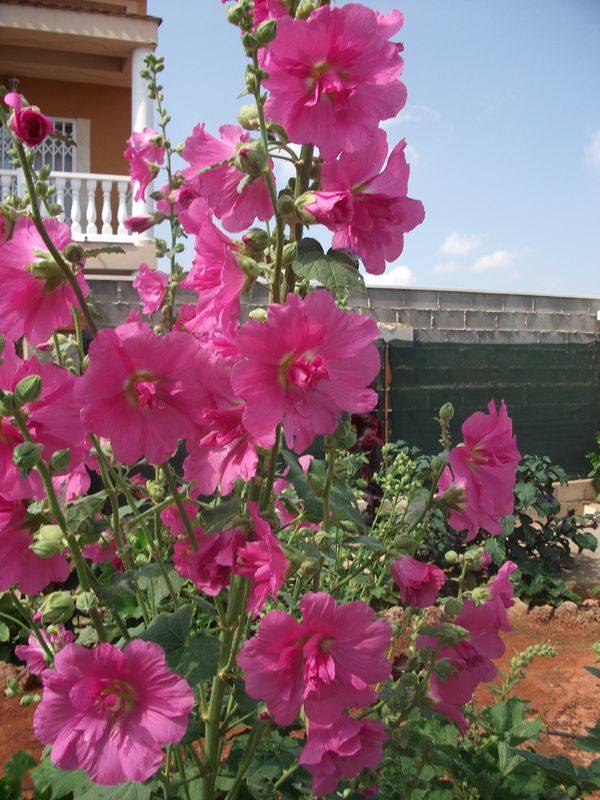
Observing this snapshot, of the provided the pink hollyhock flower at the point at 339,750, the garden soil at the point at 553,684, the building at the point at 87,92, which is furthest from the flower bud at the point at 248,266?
the building at the point at 87,92

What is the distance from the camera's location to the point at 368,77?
2.93 ft

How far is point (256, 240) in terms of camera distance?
0.93 meters

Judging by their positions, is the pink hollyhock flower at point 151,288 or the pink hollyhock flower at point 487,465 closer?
the pink hollyhock flower at point 487,465

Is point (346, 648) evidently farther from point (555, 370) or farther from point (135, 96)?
point (135, 96)

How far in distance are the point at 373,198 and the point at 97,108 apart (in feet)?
33.8

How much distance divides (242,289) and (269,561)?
1.07ft

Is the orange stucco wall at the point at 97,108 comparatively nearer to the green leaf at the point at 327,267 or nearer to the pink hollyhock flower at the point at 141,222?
the pink hollyhock flower at the point at 141,222

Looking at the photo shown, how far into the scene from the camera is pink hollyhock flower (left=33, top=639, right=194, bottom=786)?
90 cm

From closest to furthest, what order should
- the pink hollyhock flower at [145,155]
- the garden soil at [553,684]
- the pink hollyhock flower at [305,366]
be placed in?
the pink hollyhock flower at [305,366]
the pink hollyhock flower at [145,155]
the garden soil at [553,684]

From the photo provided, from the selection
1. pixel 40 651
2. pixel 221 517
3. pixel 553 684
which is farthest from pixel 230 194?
pixel 553 684

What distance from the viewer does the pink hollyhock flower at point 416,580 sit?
3.73 feet

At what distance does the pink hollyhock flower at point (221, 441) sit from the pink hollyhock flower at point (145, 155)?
0.89 m

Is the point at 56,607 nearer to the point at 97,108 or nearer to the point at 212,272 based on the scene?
the point at 212,272

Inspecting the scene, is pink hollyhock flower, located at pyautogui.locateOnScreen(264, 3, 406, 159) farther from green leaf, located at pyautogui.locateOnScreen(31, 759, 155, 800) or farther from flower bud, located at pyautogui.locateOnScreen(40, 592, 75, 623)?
green leaf, located at pyautogui.locateOnScreen(31, 759, 155, 800)
